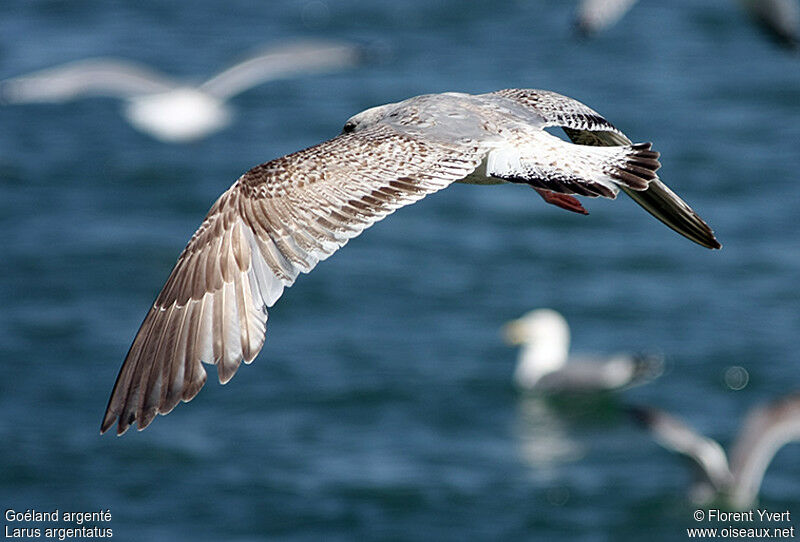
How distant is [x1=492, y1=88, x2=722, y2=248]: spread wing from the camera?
250 inches

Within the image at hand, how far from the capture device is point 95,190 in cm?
2495

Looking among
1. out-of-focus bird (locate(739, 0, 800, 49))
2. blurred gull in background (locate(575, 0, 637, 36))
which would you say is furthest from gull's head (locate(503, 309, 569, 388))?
blurred gull in background (locate(575, 0, 637, 36))

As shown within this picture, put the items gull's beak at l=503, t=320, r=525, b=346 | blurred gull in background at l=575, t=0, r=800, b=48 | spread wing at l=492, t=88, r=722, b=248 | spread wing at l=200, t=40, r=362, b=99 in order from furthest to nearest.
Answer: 1. gull's beak at l=503, t=320, r=525, b=346
2. spread wing at l=200, t=40, r=362, b=99
3. blurred gull in background at l=575, t=0, r=800, b=48
4. spread wing at l=492, t=88, r=722, b=248

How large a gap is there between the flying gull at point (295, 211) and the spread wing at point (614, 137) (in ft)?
1.12


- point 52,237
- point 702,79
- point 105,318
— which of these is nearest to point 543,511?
point 105,318

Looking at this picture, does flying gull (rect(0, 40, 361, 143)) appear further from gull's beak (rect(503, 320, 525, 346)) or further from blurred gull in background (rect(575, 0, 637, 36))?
gull's beak (rect(503, 320, 525, 346))

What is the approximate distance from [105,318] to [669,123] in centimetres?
1054

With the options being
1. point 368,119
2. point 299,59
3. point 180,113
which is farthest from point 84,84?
point 368,119

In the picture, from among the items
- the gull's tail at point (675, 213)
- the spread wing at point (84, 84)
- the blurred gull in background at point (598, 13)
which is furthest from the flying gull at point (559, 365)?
the gull's tail at point (675, 213)

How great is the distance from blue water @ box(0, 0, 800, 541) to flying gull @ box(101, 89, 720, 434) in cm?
1201

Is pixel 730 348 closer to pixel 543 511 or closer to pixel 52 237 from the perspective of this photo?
pixel 543 511

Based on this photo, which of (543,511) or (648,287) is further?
(648,287)

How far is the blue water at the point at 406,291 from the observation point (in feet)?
60.7

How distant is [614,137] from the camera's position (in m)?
6.61
